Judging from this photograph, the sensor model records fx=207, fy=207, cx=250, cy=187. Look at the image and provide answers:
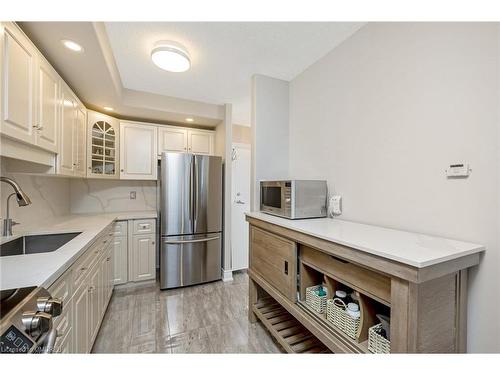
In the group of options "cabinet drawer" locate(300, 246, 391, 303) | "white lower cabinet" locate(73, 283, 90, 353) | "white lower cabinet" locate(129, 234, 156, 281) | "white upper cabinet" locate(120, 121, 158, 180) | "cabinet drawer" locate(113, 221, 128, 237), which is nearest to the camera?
"cabinet drawer" locate(300, 246, 391, 303)

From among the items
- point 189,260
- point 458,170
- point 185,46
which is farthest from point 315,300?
point 185,46

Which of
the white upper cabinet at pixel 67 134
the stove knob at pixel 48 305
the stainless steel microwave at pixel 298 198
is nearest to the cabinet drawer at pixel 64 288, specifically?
the stove knob at pixel 48 305

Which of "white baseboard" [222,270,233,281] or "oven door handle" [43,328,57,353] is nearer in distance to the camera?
"oven door handle" [43,328,57,353]

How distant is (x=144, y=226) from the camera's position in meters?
2.55

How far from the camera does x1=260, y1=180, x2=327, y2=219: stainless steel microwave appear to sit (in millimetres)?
1487

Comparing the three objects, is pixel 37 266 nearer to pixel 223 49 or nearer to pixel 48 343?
pixel 48 343

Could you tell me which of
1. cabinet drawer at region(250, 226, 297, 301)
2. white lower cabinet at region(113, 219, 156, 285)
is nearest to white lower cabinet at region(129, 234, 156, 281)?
white lower cabinet at region(113, 219, 156, 285)

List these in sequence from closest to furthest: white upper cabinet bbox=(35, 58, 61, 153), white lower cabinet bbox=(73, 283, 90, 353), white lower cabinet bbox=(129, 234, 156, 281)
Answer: white lower cabinet bbox=(73, 283, 90, 353) → white upper cabinet bbox=(35, 58, 61, 153) → white lower cabinet bbox=(129, 234, 156, 281)

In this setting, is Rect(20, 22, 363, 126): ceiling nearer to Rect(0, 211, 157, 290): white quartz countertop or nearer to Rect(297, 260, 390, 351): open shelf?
Rect(0, 211, 157, 290): white quartz countertop

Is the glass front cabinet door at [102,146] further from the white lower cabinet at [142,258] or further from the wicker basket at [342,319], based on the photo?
the wicker basket at [342,319]

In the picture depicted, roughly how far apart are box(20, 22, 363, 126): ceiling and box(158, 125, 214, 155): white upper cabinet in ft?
1.19

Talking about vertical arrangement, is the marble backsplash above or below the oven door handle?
above

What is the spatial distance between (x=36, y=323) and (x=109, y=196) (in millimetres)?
2640
